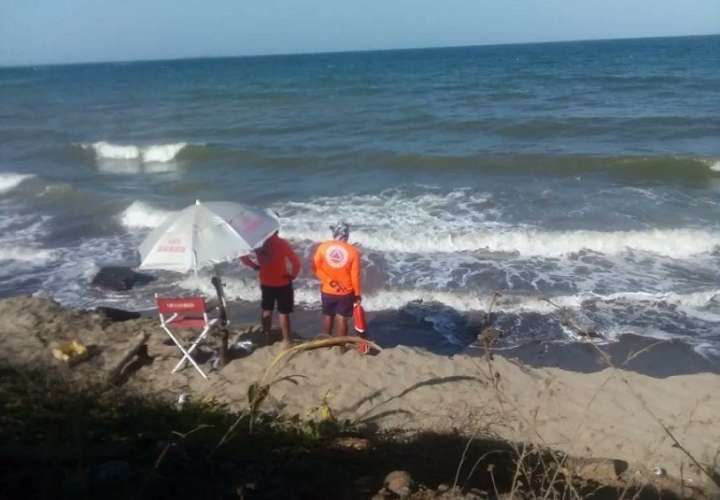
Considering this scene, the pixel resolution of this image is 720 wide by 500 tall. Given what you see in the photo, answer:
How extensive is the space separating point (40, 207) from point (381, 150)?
981cm

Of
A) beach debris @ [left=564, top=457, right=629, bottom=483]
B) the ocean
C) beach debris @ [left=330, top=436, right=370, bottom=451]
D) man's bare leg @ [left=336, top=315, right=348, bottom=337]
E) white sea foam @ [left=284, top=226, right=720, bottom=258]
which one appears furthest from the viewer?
white sea foam @ [left=284, top=226, right=720, bottom=258]

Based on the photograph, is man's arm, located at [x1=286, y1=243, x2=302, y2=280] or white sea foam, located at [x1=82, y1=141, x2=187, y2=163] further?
white sea foam, located at [x1=82, y1=141, x2=187, y2=163]

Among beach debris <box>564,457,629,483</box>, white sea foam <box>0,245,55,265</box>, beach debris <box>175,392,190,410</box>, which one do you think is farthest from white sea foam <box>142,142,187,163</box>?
beach debris <box>564,457,629,483</box>

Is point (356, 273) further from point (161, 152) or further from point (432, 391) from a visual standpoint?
point (161, 152)

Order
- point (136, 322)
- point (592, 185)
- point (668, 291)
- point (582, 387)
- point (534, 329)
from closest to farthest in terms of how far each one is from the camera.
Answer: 1. point (582, 387)
2. point (136, 322)
3. point (534, 329)
4. point (668, 291)
5. point (592, 185)

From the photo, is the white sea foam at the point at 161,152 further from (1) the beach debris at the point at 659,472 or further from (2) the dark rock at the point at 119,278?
(1) the beach debris at the point at 659,472

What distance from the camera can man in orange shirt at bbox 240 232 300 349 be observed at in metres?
7.12

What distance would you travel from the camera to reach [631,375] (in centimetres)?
727

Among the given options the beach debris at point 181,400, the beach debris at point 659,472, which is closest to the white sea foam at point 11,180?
the beach debris at point 181,400

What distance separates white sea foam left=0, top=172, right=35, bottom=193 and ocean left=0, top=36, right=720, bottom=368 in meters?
0.06

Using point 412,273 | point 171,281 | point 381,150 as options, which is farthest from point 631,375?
point 381,150

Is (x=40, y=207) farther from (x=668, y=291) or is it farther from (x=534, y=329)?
(x=668, y=291)

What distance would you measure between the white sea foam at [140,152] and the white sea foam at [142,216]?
297 inches

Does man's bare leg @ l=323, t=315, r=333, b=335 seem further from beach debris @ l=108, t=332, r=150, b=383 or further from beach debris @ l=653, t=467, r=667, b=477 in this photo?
beach debris @ l=653, t=467, r=667, b=477
